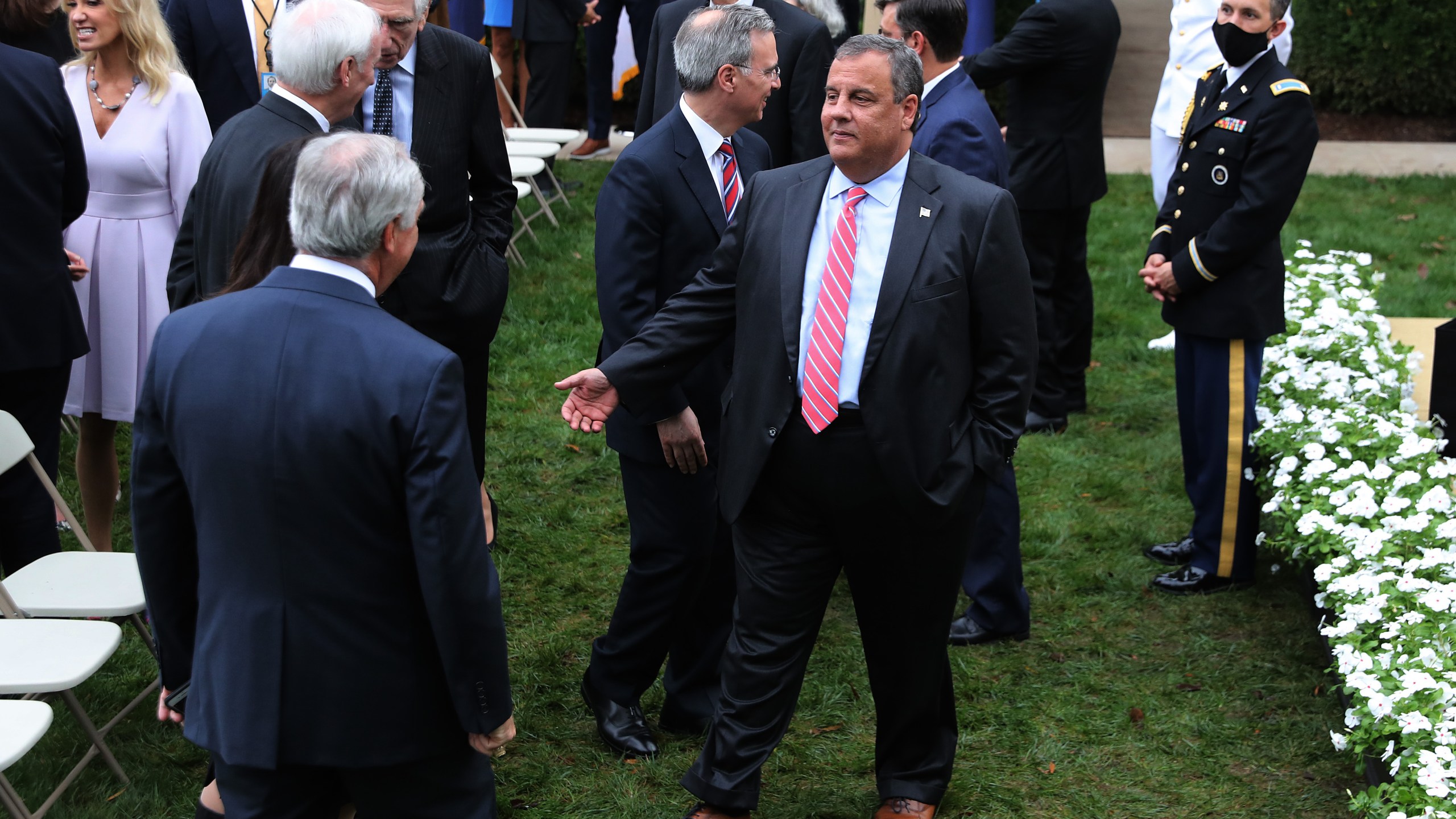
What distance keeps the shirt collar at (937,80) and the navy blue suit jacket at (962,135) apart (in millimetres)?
38

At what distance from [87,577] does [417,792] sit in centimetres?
195

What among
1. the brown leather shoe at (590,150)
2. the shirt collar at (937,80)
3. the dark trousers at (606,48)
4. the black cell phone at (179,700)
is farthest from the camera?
the brown leather shoe at (590,150)

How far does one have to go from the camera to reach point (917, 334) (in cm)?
322

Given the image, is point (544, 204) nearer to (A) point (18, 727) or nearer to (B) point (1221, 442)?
(B) point (1221, 442)

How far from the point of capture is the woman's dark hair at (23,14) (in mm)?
5281

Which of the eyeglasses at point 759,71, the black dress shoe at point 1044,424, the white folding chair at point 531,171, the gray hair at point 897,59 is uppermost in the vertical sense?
the gray hair at point 897,59

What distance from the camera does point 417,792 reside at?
8.68ft

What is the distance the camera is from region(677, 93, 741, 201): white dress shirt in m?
3.81

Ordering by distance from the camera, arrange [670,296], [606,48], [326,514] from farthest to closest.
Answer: [606,48] → [670,296] → [326,514]

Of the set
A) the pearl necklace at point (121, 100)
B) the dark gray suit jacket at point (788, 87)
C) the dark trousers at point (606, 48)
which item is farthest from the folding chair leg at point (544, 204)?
the pearl necklace at point (121, 100)

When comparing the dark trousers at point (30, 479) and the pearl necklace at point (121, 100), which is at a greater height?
the pearl necklace at point (121, 100)

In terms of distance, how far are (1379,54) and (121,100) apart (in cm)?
1111

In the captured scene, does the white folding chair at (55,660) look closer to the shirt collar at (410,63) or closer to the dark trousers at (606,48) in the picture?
the shirt collar at (410,63)

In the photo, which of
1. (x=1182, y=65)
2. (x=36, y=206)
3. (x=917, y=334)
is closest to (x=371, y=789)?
(x=917, y=334)
